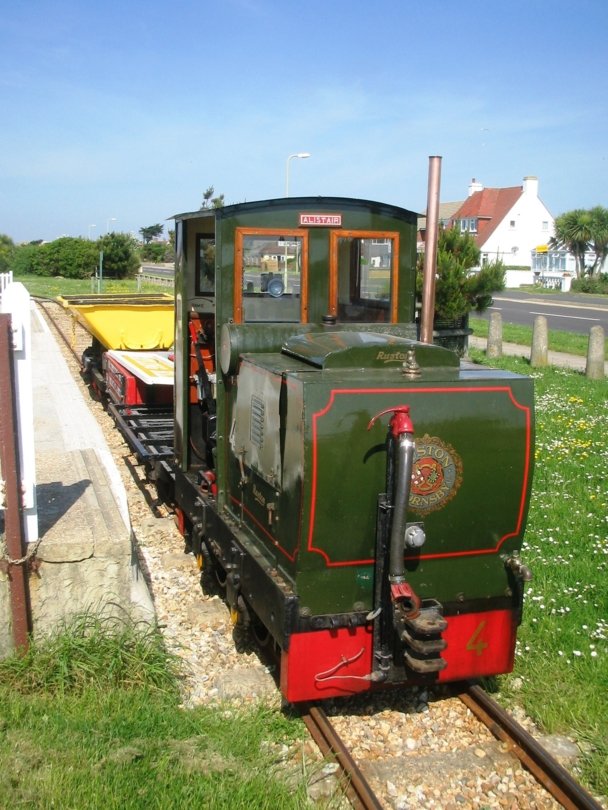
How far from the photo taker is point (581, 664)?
508 cm

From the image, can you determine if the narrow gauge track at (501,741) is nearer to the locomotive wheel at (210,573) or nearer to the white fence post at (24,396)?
the locomotive wheel at (210,573)

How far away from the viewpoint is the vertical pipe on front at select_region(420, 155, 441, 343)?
5.92 meters

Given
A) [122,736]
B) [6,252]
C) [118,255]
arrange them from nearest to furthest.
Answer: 1. [122,736]
2. [118,255]
3. [6,252]

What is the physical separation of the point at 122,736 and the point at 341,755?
3.58 feet

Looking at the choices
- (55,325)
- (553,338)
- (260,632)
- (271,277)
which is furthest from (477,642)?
(55,325)

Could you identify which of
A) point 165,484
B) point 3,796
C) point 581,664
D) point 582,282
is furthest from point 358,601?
point 582,282

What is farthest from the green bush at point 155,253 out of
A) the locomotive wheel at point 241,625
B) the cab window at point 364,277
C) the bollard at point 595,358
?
the locomotive wheel at point 241,625

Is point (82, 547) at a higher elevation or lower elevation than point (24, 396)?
lower

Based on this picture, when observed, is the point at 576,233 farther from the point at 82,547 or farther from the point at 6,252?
the point at 82,547

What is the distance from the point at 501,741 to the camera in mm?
4434

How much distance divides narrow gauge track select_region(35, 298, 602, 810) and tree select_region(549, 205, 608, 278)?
57.8m

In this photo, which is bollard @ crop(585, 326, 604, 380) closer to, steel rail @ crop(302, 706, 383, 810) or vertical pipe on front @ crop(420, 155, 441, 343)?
vertical pipe on front @ crop(420, 155, 441, 343)

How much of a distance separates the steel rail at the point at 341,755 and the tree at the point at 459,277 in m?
12.3

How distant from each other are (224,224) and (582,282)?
1999 inches
